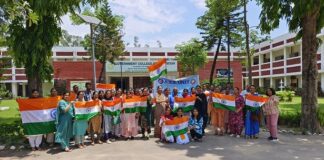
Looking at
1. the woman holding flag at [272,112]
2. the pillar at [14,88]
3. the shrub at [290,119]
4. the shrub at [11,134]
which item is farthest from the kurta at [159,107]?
the pillar at [14,88]

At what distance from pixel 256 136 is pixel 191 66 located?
110 feet

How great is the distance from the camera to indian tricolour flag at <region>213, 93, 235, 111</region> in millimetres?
13715

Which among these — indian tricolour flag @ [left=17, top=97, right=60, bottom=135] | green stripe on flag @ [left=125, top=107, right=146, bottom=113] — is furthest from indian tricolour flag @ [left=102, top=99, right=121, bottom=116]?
indian tricolour flag @ [left=17, top=97, right=60, bottom=135]

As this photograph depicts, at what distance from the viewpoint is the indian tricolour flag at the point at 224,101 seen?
540 inches

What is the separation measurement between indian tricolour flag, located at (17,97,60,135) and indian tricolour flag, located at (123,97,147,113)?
2349 millimetres

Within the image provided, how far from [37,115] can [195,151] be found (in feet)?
15.1

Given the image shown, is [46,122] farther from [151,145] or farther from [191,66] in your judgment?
[191,66]

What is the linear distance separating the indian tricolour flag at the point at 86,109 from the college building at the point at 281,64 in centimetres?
3784

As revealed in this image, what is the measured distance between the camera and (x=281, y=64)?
177 feet

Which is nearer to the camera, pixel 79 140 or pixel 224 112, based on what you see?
pixel 79 140

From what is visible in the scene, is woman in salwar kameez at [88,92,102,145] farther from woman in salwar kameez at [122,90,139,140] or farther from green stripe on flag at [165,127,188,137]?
green stripe on flag at [165,127,188,137]

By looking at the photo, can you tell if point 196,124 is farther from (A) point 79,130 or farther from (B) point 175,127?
(A) point 79,130

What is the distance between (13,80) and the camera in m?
60.7

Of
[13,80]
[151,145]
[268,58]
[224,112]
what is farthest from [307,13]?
[13,80]
